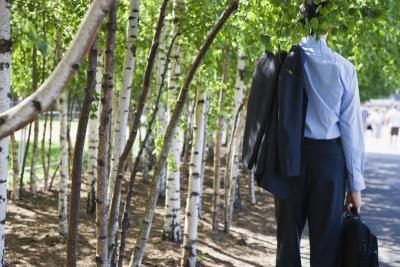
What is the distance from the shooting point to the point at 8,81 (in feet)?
12.1

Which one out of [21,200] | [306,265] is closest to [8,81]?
[306,265]

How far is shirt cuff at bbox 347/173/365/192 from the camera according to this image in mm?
3297

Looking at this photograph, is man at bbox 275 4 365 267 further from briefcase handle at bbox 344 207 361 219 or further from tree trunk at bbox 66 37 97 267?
tree trunk at bbox 66 37 97 267

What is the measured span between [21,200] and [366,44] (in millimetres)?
6148

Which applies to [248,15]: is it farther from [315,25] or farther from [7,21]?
[7,21]

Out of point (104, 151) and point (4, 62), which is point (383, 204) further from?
point (4, 62)

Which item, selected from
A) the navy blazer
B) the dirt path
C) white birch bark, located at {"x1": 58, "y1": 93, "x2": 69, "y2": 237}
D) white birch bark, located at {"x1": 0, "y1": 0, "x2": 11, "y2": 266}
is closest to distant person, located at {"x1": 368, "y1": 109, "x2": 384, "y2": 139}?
the dirt path

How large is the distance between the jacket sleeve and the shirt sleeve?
1.42 feet

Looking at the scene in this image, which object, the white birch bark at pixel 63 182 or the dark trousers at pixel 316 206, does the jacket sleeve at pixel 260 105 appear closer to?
the dark trousers at pixel 316 206

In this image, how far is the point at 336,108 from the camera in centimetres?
330

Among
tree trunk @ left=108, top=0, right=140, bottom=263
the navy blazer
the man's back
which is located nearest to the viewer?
the navy blazer

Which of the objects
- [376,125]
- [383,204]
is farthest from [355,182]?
[376,125]

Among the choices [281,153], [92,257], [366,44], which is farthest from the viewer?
[366,44]

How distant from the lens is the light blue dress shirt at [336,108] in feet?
10.8
